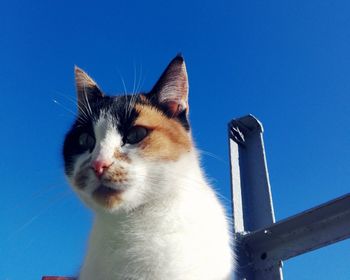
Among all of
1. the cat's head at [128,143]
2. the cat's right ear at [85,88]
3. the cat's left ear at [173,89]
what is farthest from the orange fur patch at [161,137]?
the cat's right ear at [85,88]

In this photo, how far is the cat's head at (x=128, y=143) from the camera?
2145 mm

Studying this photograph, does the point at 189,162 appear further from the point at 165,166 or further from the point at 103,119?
the point at 103,119

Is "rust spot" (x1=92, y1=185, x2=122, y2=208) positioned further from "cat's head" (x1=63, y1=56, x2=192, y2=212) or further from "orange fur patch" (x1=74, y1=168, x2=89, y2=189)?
"orange fur patch" (x1=74, y1=168, x2=89, y2=189)

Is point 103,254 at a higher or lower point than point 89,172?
lower

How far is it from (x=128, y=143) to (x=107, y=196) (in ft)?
1.02

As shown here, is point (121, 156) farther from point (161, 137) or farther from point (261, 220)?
point (261, 220)

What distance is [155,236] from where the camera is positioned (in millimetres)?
2086

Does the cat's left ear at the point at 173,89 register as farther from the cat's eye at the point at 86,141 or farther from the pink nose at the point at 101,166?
the pink nose at the point at 101,166

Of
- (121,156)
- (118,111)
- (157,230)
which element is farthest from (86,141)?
(157,230)

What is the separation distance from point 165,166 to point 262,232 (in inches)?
29.1

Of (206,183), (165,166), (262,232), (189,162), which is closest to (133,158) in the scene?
(165,166)

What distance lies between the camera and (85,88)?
2.89 meters

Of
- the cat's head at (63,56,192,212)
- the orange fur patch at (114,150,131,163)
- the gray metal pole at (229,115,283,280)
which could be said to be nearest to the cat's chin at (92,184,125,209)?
the cat's head at (63,56,192,212)

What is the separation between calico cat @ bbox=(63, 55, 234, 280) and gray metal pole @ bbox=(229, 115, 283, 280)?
28cm
